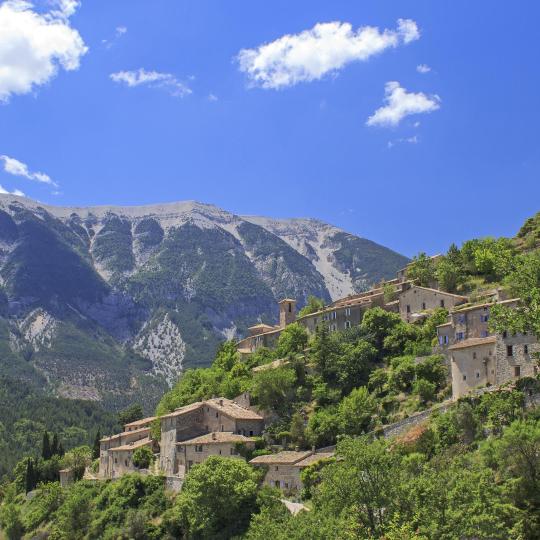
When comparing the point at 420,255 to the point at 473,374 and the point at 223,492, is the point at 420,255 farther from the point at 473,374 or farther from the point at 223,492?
the point at 223,492

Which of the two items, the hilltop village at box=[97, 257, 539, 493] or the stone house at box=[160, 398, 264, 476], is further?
the stone house at box=[160, 398, 264, 476]

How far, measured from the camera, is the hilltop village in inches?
2559

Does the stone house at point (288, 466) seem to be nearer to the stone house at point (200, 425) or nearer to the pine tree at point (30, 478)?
the stone house at point (200, 425)

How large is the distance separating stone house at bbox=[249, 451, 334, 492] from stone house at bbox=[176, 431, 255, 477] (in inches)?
178

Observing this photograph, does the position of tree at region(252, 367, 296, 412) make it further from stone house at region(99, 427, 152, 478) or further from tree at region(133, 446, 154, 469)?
stone house at region(99, 427, 152, 478)

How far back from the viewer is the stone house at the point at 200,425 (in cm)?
8131

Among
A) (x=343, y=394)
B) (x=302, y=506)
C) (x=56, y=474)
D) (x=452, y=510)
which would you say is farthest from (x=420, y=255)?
(x=452, y=510)

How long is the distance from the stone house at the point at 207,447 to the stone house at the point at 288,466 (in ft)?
14.9

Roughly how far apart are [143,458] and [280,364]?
20403mm

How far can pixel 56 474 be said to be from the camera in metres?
109

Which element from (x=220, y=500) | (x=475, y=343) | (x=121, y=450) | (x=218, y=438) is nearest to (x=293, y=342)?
(x=218, y=438)

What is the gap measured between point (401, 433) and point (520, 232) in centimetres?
5039

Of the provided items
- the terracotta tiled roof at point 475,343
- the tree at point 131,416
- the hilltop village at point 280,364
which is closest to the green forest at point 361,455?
the hilltop village at point 280,364

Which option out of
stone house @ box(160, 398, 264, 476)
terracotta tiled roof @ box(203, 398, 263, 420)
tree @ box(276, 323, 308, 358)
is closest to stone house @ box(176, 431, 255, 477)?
stone house @ box(160, 398, 264, 476)
